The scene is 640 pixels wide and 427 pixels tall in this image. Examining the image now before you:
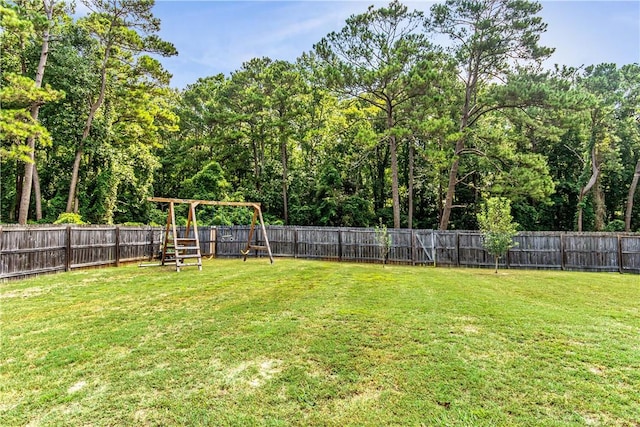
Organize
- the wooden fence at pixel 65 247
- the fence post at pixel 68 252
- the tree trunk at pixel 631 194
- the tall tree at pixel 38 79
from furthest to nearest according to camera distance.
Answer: the tree trunk at pixel 631 194 → the tall tree at pixel 38 79 → the fence post at pixel 68 252 → the wooden fence at pixel 65 247

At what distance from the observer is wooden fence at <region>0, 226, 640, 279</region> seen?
8.43m

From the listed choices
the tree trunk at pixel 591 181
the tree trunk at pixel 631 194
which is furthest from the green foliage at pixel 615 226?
the tree trunk at pixel 591 181

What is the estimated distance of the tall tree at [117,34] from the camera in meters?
14.9

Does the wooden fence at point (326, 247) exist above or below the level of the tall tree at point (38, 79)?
below

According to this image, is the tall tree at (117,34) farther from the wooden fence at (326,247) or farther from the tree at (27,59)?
the wooden fence at (326,247)

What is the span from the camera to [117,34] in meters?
15.2

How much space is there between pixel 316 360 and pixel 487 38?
17.2 m

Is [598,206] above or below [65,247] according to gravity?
above

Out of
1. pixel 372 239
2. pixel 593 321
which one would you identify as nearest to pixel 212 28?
pixel 372 239

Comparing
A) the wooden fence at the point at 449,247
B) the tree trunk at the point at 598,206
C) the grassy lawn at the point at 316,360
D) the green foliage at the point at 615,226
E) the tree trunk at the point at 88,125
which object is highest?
the tree trunk at the point at 88,125

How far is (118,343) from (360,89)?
15.5 metres

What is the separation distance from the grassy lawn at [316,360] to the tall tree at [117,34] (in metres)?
13.2

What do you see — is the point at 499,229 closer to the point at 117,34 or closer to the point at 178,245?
the point at 178,245

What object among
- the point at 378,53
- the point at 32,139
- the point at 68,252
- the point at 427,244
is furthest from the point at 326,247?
the point at 32,139
